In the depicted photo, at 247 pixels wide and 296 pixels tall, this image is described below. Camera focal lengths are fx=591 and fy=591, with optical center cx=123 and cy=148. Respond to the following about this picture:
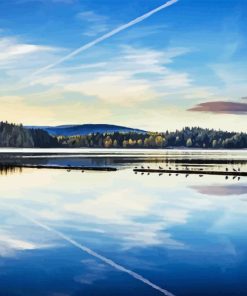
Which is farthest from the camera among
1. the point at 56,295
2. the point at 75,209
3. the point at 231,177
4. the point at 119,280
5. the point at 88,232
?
the point at 231,177

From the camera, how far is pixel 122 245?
16.9 meters

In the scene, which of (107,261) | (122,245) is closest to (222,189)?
(122,245)

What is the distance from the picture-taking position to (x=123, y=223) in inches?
842

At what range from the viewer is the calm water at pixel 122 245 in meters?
12.6

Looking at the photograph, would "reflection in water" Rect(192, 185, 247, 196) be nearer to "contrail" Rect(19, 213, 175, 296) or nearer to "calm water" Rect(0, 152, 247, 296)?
"calm water" Rect(0, 152, 247, 296)

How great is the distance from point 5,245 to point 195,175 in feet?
119

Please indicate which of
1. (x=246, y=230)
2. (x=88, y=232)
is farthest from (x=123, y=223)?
(x=246, y=230)

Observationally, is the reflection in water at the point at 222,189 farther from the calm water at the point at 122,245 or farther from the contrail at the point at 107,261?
the contrail at the point at 107,261

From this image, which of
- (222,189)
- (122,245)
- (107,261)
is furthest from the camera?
(222,189)

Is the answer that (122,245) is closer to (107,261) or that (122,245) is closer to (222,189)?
(107,261)

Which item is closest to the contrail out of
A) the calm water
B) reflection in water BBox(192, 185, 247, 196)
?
the calm water

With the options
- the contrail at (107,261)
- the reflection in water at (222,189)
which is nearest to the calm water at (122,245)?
the contrail at (107,261)

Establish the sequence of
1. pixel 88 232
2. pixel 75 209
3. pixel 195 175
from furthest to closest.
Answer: pixel 195 175, pixel 75 209, pixel 88 232

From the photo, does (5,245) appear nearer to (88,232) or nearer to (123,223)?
(88,232)
